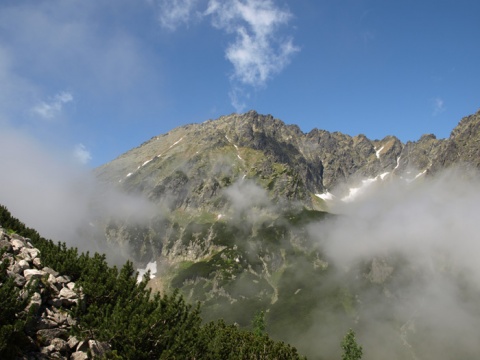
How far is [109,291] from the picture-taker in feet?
101

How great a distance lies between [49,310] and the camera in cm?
2689

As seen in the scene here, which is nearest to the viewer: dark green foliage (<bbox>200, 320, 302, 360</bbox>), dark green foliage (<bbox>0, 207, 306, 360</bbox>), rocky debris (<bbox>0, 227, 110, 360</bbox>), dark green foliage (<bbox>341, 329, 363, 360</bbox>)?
dark green foliage (<bbox>0, 207, 306, 360</bbox>)

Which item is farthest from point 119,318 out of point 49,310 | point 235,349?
point 235,349

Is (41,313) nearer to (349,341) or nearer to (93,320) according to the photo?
(93,320)

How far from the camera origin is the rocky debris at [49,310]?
80.6 ft

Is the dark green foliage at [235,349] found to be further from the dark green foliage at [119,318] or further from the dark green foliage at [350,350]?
the dark green foliage at [350,350]

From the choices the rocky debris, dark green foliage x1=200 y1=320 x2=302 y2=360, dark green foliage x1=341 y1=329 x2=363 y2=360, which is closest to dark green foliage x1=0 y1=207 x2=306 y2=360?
dark green foliage x1=200 y1=320 x2=302 y2=360

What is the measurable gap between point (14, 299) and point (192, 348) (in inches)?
551

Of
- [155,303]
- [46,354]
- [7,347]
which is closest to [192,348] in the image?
[155,303]

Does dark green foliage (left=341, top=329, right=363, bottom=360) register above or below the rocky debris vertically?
above

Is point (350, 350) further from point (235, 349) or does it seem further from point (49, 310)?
point (49, 310)

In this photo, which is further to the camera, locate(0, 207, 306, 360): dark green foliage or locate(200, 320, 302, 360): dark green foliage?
locate(200, 320, 302, 360): dark green foliage

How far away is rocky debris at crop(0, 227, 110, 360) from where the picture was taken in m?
24.6

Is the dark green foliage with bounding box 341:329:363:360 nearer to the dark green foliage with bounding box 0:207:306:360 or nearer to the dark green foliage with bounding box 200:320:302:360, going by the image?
the dark green foliage with bounding box 200:320:302:360
